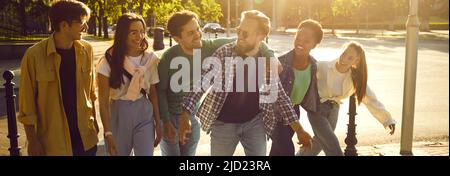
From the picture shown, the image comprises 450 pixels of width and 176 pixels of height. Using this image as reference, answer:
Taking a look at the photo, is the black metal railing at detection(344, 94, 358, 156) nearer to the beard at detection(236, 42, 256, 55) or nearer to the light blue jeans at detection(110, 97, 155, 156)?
the beard at detection(236, 42, 256, 55)

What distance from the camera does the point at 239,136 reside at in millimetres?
3559

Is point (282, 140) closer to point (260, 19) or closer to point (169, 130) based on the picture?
point (169, 130)

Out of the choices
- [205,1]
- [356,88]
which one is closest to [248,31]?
[356,88]

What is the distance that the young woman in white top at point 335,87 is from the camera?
14.1ft

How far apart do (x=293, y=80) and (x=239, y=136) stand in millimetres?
787

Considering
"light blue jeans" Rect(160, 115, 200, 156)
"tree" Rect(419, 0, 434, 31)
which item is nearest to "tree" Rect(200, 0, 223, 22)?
"tree" Rect(419, 0, 434, 31)

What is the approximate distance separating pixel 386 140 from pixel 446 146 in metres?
0.83

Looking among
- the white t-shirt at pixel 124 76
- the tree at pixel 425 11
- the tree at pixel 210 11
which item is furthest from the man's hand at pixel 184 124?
the tree at pixel 425 11

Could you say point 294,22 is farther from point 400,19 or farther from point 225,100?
point 225,100

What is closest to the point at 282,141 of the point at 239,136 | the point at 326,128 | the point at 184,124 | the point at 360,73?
the point at 326,128

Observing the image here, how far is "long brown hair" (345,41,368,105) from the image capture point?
14.2 feet

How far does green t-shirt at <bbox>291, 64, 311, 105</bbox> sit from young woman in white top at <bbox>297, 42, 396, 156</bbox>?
0.28 meters

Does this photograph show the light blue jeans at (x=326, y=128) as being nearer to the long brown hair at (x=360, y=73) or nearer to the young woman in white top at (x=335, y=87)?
the young woman in white top at (x=335, y=87)

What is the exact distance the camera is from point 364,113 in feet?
28.8
